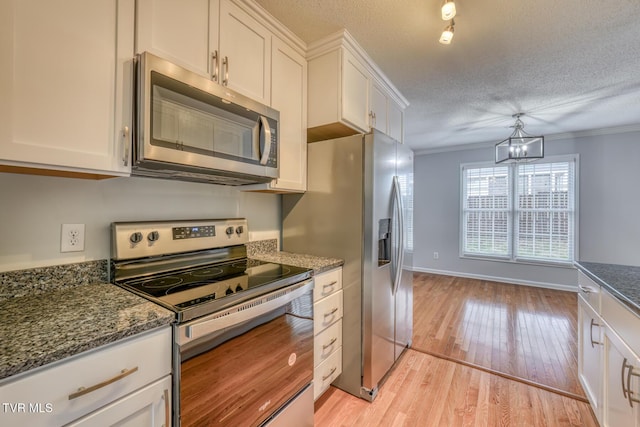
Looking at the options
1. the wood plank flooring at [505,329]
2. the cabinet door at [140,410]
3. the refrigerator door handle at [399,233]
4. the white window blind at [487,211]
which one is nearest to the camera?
the cabinet door at [140,410]

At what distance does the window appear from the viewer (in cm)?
426

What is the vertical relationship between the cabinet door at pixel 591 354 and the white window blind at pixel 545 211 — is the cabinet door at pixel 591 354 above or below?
below

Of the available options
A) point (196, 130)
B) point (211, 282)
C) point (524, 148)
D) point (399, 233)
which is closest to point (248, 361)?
point (211, 282)

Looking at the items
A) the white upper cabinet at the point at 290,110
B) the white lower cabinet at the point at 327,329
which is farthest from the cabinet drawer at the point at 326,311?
the white upper cabinet at the point at 290,110

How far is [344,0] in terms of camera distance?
1.52 metres

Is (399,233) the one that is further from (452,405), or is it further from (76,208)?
(76,208)

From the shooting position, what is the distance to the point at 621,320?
1.20m

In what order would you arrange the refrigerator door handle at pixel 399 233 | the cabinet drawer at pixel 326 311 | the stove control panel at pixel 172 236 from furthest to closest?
1. the refrigerator door handle at pixel 399 233
2. the cabinet drawer at pixel 326 311
3. the stove control panel at pixel 172 236

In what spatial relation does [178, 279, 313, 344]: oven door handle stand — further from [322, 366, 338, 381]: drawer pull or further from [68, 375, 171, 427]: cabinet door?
[322, 366, 338, 381]: drawer pull

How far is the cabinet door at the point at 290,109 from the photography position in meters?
1.74

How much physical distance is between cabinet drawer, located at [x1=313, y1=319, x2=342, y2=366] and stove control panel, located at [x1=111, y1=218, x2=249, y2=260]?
0.78 m

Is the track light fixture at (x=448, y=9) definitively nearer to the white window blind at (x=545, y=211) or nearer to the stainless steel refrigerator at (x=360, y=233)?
the stainless steel refrigerator at (x=360, y=233)

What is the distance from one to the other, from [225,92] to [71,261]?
1.02m

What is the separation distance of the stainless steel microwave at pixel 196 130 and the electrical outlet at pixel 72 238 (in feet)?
1.09
